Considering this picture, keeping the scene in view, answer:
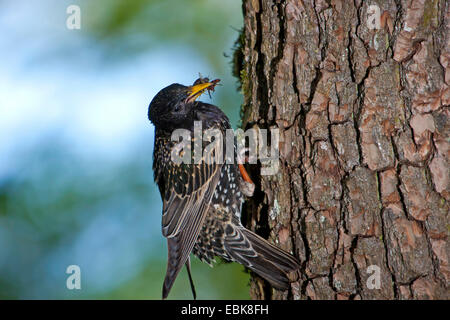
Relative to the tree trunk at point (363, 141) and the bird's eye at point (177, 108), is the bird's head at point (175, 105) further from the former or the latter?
the tree trunk at point (363, 141)

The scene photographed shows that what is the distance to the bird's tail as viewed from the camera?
8.80 ft

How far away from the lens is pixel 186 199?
3.22 metres

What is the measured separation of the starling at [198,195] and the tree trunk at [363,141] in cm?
50

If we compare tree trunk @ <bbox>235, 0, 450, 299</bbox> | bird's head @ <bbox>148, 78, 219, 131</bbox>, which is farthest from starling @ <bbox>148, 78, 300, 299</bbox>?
tree trunk @ <bbox>235, 0, 450, 299</bbox>

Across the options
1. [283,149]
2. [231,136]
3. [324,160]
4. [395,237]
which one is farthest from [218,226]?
[395,237]

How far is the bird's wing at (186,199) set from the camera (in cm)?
303

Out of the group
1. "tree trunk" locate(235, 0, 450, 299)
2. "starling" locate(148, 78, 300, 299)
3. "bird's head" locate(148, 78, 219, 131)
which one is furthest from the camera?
"bird's head" locate(148, 78, 219, 131)

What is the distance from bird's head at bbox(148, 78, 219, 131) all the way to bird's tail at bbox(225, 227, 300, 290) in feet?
3.22

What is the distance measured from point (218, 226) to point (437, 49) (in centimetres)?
188

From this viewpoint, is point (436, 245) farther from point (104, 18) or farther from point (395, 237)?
point (104, 18)

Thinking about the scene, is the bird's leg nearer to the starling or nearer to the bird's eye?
the starling

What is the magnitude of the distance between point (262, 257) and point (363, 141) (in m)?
1.02

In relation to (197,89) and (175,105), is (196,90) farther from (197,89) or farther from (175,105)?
(175,105)

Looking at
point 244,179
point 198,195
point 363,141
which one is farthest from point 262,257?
point 363,141
